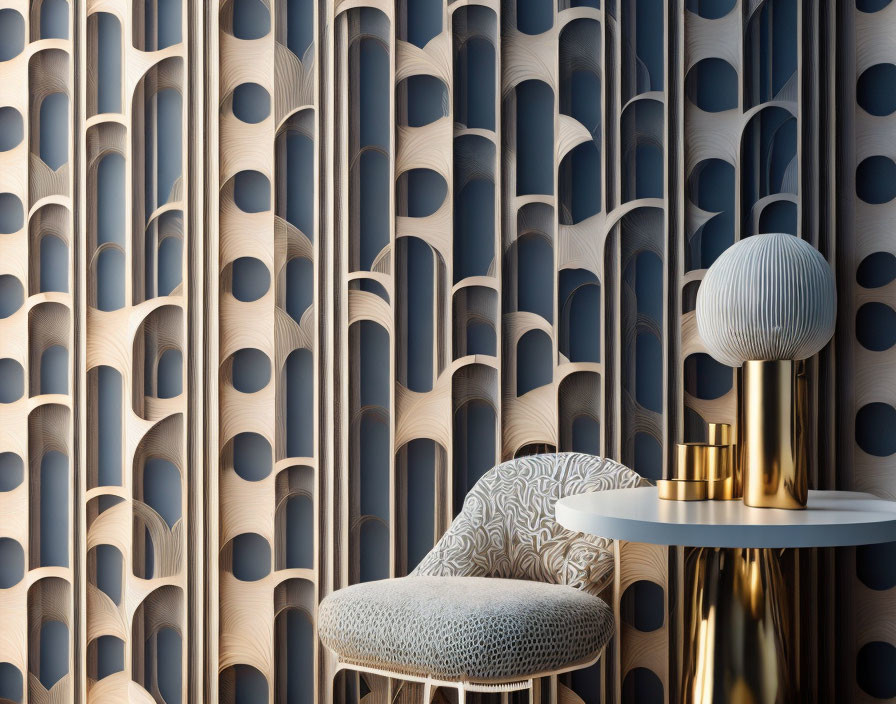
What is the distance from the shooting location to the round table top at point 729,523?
4.31ft

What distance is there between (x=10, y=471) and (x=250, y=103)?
1.26 metres

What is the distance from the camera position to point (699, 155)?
7.08 feet

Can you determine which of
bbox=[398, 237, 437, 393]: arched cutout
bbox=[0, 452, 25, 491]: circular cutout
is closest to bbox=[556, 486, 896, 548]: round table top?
bbox=[398, 237, 437, 393]: arched cutout

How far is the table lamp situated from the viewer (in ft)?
5.09

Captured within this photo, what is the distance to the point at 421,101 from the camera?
2279mm

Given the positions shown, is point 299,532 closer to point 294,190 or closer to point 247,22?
point 294,190

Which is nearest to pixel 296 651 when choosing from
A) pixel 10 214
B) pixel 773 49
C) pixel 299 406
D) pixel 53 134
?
pixel 299 406

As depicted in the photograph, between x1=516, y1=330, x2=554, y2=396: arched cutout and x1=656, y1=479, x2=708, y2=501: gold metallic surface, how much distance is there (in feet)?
2.16

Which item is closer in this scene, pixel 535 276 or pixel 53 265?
pixel 535 276

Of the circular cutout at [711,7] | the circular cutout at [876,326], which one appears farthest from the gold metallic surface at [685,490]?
the circular cutout at [711,7]

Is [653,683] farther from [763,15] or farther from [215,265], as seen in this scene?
[763,15]

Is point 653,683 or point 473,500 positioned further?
point 653,683

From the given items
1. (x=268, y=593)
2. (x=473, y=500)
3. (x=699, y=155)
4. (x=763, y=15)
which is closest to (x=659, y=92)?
(x=699, y=155)

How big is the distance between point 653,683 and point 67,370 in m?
1.84
